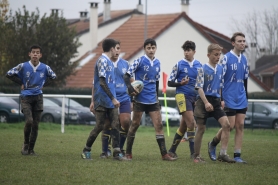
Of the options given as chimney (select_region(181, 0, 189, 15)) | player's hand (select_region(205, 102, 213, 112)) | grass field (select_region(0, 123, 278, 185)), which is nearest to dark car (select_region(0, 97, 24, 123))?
grass field (select_region(0, 123, 278, 185))

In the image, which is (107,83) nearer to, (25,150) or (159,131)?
(159,131)

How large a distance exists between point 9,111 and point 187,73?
15402mm

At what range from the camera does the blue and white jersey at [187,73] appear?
13391mm

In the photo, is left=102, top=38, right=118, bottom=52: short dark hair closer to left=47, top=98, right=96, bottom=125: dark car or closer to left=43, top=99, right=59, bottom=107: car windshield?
left=47, top=98, right=96, bottom=125: dark car

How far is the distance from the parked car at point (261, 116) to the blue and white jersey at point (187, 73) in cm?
1333

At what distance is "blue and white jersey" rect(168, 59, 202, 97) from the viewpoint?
43.9 ft

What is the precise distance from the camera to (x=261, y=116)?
26844 mm

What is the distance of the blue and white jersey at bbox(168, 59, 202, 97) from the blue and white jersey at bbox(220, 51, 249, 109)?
94cm

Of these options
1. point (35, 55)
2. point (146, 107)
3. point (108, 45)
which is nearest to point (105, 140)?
point (146, 107)

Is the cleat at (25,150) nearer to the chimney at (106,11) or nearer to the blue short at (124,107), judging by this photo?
the blue short at (124,107)

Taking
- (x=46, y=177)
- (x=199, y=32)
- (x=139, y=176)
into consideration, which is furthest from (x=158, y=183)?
(x=199, y=32)

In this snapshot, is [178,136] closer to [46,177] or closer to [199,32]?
[46,177]

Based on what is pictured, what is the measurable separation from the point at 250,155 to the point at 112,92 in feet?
13.1

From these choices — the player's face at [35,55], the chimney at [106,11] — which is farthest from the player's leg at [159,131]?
the chimney at [106,11]
